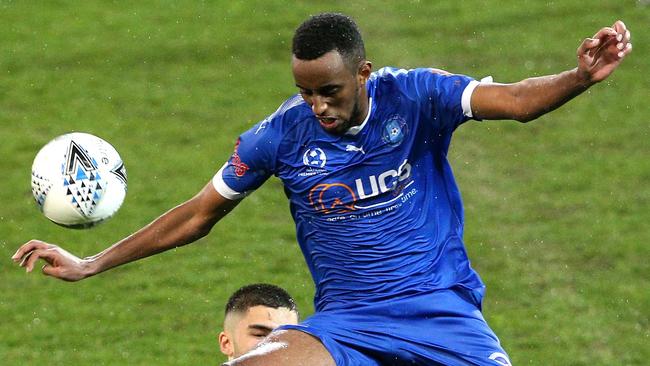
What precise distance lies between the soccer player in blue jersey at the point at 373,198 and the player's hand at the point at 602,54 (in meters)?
0.48

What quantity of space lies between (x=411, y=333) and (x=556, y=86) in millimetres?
1502

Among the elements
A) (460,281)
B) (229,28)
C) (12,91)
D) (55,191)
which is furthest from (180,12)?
(460,281)

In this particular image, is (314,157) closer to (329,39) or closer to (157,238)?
(329,39)

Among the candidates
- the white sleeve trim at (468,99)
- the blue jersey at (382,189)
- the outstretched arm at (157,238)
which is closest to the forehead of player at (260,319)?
the outstretched arm at (157,238)

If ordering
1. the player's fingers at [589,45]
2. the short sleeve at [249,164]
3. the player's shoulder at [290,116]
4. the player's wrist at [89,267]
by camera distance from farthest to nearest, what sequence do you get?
the player's wrist at [89,267]
the short sleeve at [249,164]
the player's shoulder at [290,116]
the player's fingers at [589,45]

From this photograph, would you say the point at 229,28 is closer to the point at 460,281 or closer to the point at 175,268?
the point at 175,268

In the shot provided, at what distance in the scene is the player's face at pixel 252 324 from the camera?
9445mm

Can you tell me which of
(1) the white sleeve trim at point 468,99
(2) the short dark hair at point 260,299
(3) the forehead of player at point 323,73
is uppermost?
(3) the forehead of player at point 323,73

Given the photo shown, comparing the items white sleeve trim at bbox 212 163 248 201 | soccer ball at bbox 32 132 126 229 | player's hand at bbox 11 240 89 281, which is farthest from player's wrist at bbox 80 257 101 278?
white sleeve trim at bbox 212 163 248 201

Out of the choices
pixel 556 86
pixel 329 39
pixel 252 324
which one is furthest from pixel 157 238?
pixel 556 86

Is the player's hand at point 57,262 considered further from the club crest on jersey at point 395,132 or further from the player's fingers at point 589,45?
the player's fingers at point 589,45

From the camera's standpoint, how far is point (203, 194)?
8.49 m

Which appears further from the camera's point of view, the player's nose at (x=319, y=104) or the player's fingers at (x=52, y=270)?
the player's fingers at (x=52, y=270)

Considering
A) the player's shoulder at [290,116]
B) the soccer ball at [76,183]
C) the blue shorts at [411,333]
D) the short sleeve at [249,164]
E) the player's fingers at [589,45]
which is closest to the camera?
the player's fingers at [589,45]
